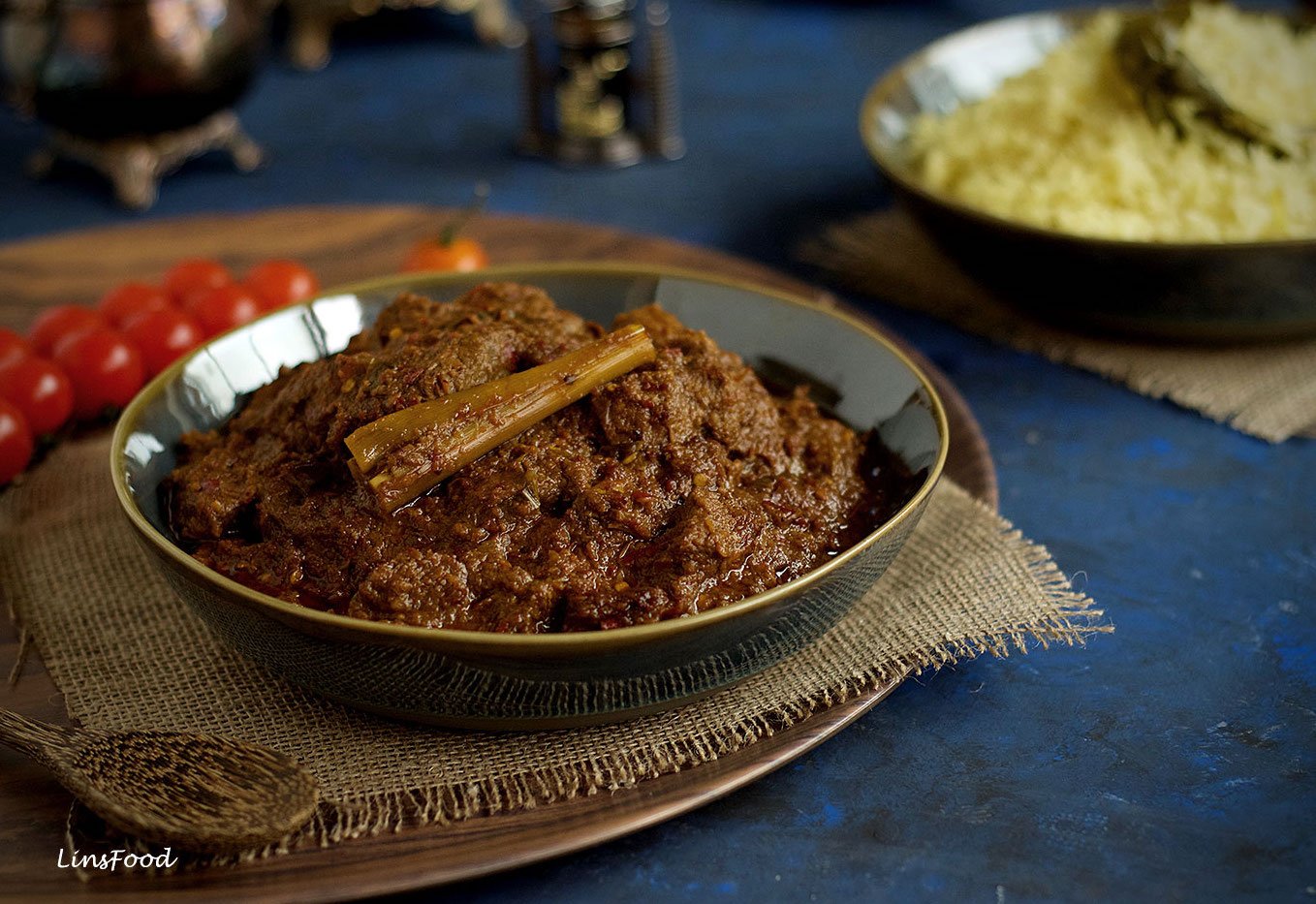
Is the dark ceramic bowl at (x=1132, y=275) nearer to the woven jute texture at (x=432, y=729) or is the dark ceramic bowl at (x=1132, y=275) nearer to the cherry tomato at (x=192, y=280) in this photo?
the woven jute texture at (x=432, y=729)

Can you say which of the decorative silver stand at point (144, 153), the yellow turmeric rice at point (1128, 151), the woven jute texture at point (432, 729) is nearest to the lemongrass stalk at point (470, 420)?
the woven jute texture at point (432, 729)

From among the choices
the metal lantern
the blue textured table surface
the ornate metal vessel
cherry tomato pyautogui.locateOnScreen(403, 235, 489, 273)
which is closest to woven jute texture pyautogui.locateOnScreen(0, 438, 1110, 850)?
the blue textured table surface

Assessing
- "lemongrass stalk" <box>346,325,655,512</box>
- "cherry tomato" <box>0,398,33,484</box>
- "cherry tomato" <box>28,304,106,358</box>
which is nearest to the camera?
"lemongrass stalk" <box>346,325,655,512</box>

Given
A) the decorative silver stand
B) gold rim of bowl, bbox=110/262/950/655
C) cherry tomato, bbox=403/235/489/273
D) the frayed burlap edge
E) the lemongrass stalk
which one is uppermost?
the lemongrass stalk

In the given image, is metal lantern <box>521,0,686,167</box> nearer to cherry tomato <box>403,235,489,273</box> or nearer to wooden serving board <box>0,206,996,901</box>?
cherry tomato <box>403,235,489,273</box>

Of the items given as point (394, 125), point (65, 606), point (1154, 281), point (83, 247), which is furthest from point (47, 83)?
point (1154, 281)
